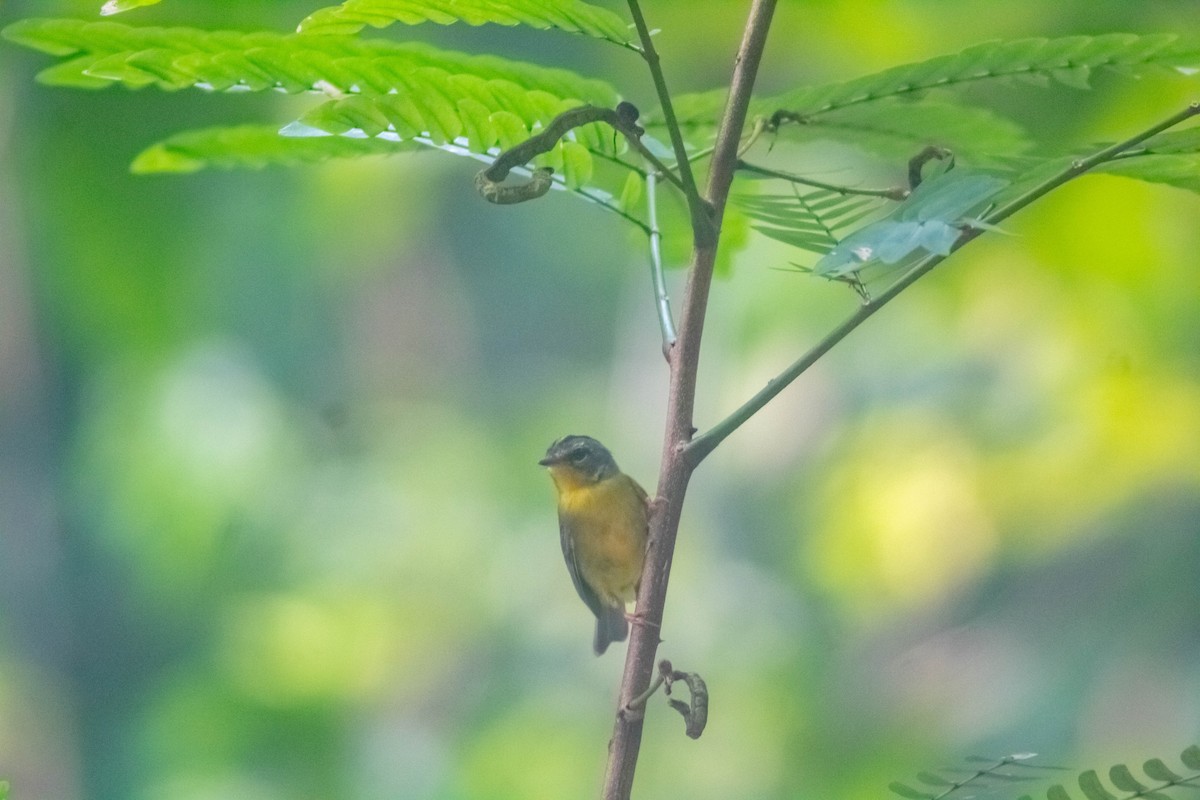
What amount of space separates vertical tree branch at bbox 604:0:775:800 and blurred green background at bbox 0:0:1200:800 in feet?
2.84

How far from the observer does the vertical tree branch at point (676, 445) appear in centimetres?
58

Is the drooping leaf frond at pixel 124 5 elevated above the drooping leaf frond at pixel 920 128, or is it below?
above

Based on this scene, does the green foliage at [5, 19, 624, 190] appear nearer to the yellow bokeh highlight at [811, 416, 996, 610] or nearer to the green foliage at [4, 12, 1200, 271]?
the green foliage at [4, 12, 1200, 271]

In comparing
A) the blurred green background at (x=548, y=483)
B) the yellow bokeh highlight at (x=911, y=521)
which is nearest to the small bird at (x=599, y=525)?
the blurred green background at (x=548, y=483)

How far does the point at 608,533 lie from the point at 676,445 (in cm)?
103

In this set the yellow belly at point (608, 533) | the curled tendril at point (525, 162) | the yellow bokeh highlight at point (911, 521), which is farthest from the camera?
the yellow bokeh highlight at point (911, 521)

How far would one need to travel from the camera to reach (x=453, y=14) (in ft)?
2.02

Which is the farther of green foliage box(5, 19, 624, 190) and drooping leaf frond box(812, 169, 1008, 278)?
green foliage box(5, 19, 624, 190)

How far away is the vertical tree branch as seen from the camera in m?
0.58

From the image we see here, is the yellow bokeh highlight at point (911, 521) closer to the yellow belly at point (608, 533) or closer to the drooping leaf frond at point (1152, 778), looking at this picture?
the yellow belly at point (608, 533)

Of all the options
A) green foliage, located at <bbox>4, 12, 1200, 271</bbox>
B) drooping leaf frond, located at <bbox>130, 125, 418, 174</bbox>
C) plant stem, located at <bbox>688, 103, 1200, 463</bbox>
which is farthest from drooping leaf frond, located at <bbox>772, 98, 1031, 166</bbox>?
drooping leaf frond, located at <bbox>130, 125, 418, 174</bbox>

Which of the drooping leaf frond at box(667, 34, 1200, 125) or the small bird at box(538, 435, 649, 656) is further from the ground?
the drooping leaf frond at box(667, 34, 1200, 125)

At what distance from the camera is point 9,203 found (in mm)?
Result: 2246

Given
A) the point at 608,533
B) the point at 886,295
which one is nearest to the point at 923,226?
the point at 886,295
